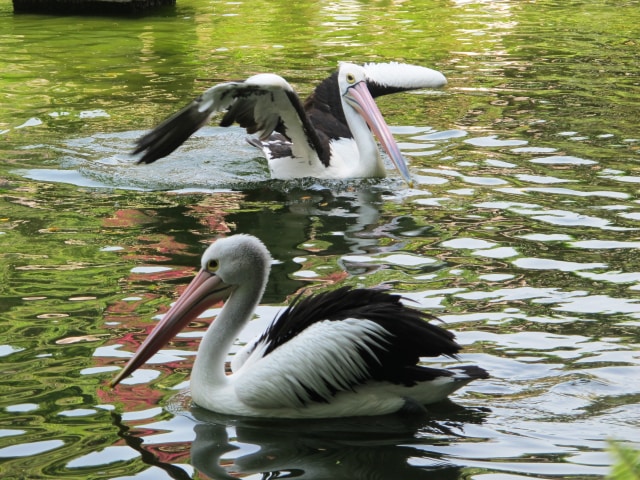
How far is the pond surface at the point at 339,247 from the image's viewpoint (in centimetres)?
Result: 400

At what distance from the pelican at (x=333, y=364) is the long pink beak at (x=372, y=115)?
3673mm

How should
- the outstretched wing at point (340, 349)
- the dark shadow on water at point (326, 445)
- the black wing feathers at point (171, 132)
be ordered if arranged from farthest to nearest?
1. the black wing feathers at point (171, 132)
2. the outstretched wing at point (340, 349)
3. the dark shadow on water at point (326, 445)

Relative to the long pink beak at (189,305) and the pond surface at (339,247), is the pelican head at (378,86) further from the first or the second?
the long pink beak at (189,305)

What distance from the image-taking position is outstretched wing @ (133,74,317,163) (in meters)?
7.43

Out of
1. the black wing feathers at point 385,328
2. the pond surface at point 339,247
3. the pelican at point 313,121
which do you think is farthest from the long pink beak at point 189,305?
the pelican at point 313,121

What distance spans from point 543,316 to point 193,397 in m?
1.73

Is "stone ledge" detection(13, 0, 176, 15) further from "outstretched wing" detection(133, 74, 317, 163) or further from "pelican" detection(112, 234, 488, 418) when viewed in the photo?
"pelican" detection(112, 234, 488, 418)

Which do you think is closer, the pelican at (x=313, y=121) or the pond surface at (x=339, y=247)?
the pond surface at (x=339, y=247)

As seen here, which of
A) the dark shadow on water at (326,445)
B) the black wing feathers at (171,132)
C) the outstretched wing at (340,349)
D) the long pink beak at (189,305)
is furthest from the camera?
the black wing feathers at (171,132)

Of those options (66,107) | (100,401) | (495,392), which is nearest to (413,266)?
(495,392)

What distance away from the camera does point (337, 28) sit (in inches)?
602

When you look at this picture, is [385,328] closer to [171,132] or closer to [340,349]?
[340,349]

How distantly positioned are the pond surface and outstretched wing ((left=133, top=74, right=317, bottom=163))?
373mm

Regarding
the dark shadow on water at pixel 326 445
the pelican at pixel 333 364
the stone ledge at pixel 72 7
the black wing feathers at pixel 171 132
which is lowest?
the dark shadow on water at pixel 326 445
